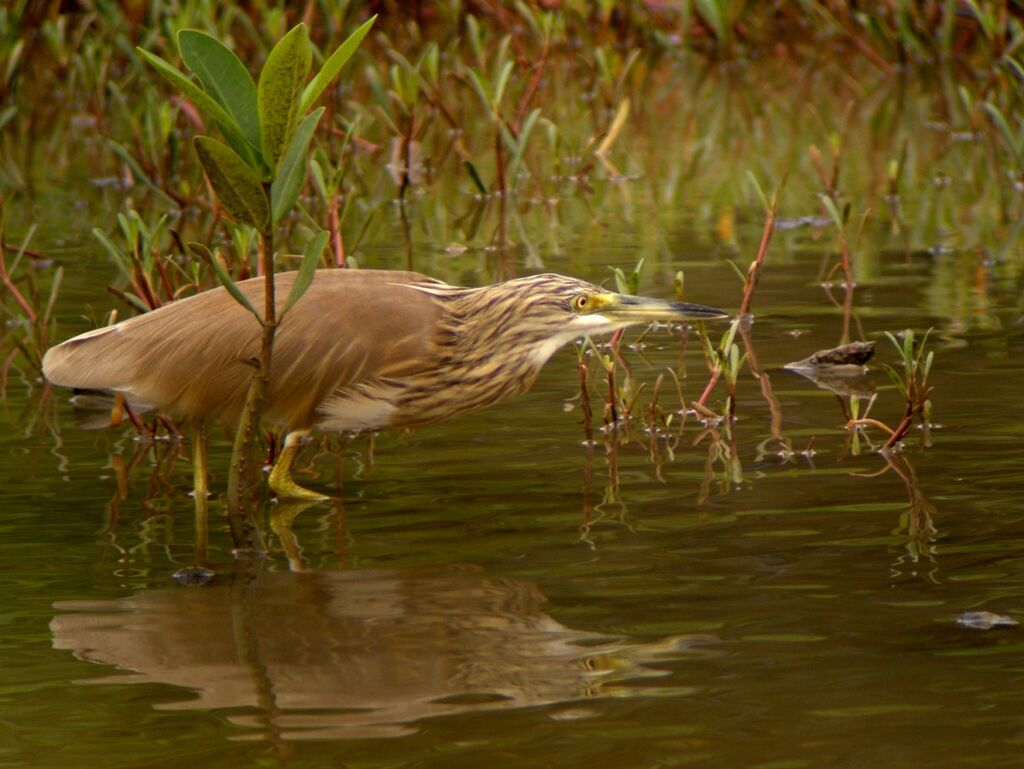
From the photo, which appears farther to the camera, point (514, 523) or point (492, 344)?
point (492, 344)

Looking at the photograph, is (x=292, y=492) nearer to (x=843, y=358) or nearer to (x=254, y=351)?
(x=254, y=351)

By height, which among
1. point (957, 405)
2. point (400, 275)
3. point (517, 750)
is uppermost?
point (400, 275)

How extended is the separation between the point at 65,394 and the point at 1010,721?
176 inches

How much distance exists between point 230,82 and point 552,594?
1442mm

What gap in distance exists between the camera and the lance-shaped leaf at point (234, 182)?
14.1ft

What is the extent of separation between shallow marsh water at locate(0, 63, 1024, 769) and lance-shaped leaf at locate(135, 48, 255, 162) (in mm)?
1119

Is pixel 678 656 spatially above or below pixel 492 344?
below

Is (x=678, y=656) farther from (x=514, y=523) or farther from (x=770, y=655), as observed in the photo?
(x=514, y=523)

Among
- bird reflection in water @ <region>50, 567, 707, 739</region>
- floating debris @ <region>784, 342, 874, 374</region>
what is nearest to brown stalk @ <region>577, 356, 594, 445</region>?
floating debris @ <region>784, 342, 874, 374</region>

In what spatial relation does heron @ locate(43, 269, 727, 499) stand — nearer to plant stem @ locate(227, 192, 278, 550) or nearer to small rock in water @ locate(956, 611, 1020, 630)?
plant stem @ locate(227, 192, 278, 550)

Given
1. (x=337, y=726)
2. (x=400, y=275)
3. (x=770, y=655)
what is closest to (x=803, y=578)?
(x=770, y=655)

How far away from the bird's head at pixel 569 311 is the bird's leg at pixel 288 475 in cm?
72

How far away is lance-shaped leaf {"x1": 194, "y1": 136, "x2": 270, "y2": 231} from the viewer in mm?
4309

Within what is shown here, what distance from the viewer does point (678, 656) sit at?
13.3 ft
